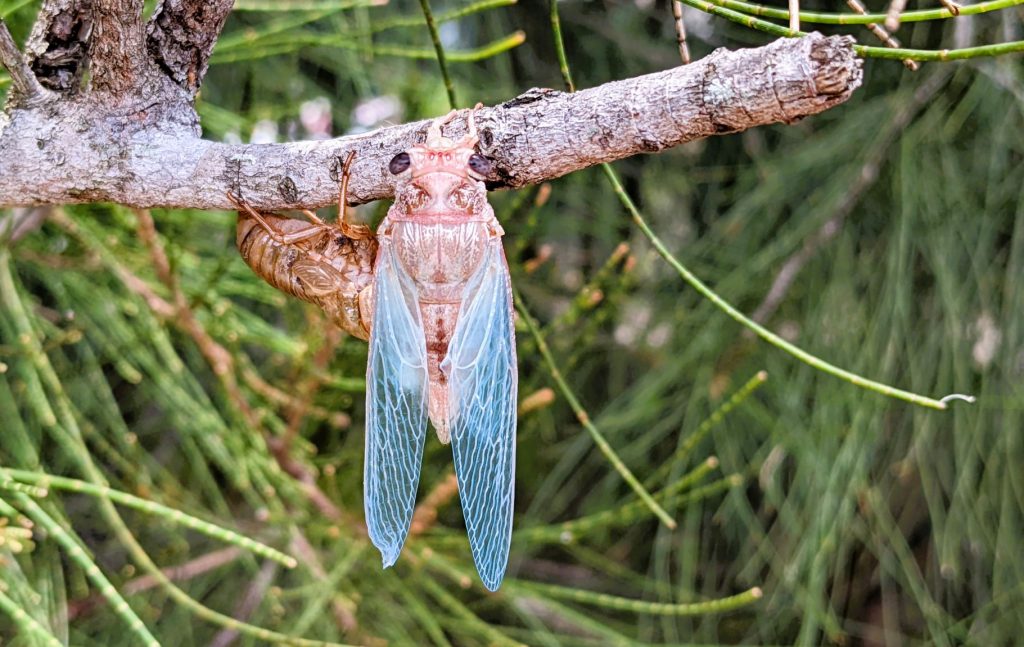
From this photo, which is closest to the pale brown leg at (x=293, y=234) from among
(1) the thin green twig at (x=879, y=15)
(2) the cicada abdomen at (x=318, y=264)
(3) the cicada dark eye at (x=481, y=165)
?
(2) the cicada abdomen at (x=318, y=264)

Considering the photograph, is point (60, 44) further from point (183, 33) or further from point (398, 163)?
point (398, 163)

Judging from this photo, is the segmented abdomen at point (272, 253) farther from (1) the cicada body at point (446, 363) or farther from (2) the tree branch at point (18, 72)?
(2) the tree branch at point (18, 72)

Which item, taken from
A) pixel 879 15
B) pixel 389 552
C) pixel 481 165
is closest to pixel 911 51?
pixel 879 15

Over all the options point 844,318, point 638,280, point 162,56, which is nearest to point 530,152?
point 162,56

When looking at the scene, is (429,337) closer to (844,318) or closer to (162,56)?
(162,56)

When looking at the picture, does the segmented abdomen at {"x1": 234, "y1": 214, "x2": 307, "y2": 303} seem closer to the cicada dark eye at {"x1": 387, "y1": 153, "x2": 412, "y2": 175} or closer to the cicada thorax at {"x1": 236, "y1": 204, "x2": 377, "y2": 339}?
the cicada thorax at {"x1": 236, "y1": 204, "x2": 377, "y2": 339}

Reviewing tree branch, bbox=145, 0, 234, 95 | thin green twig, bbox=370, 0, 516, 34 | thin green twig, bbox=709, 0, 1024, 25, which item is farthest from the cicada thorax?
thin green twig, bbox=709, 0, 1024, 25

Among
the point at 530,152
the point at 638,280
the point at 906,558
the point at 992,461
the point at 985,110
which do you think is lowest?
the point at 906,558
